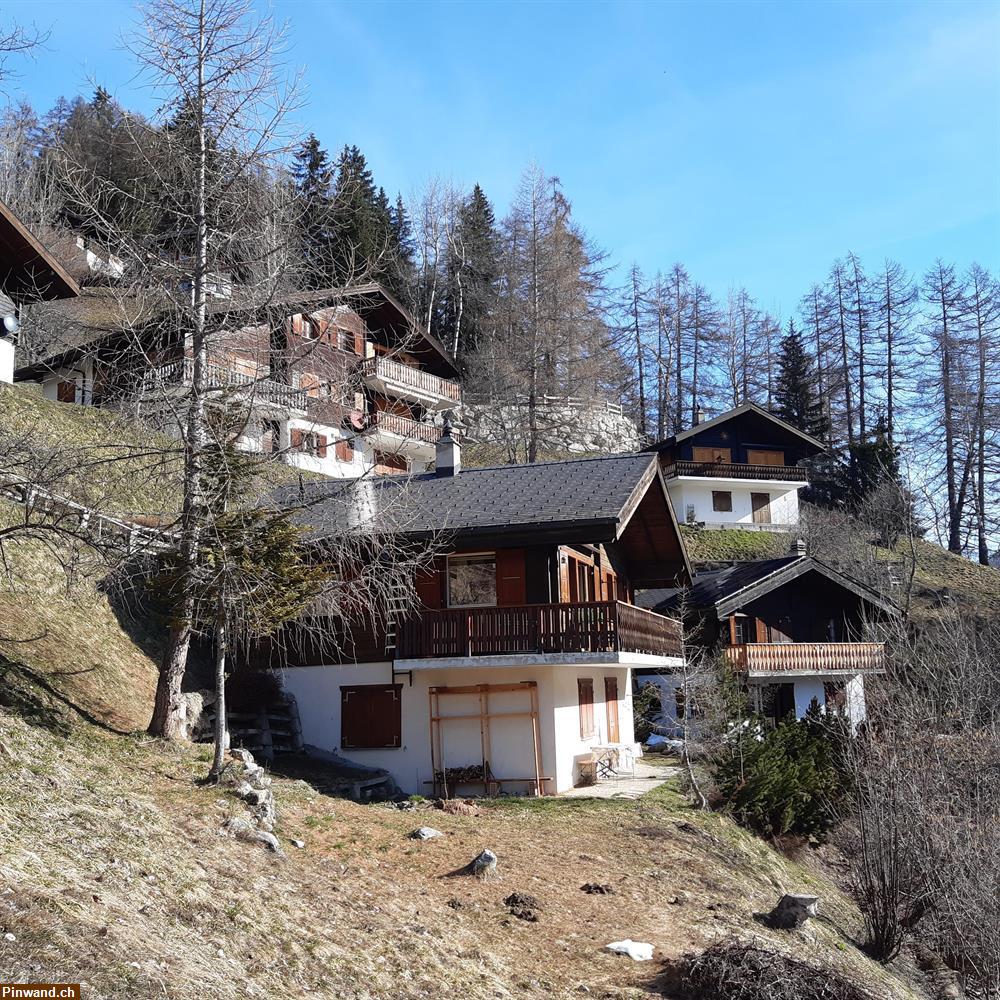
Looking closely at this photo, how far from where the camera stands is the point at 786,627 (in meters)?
35.3

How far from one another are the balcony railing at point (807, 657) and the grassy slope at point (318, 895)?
51.6 feet

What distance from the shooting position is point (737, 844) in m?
16.7

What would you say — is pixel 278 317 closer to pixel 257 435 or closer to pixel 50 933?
pixel 257 435

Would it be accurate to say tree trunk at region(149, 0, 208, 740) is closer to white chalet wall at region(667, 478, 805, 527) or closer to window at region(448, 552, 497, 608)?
window at region(448, 552, 497, 608)

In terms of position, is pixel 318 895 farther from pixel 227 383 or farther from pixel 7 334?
pixel 7 334

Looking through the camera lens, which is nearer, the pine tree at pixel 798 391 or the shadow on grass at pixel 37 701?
the shadow on grass at pixel 37 701

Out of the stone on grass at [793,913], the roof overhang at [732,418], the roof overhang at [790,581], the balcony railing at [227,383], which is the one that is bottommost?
the stone on grass at [793,913]

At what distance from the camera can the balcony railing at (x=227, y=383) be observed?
12.0 m

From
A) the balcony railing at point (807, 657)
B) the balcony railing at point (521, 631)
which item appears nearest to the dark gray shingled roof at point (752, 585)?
the balcony railing at point (807, 657)

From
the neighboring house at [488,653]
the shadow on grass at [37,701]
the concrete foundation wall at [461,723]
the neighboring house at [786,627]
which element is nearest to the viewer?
the shadow on grass at [37,701]

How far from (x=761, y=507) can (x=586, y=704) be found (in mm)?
34406

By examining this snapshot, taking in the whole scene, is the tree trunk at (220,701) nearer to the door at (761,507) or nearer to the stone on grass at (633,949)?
the stone on grass at (633,949)

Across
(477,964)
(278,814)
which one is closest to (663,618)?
(278,814)

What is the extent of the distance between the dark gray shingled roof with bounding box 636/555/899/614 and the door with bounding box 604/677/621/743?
8329 millimetres
